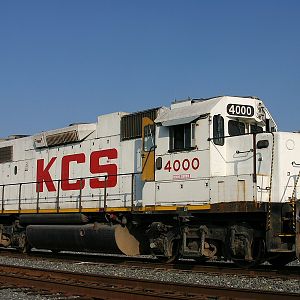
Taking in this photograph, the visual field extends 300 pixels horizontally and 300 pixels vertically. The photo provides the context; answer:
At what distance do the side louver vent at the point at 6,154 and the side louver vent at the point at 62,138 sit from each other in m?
2.73

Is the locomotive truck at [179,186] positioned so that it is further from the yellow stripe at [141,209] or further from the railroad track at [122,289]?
the railroad track at [122,289]

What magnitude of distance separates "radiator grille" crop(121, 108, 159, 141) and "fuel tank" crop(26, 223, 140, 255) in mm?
2533

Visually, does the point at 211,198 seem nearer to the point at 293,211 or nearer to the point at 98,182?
the point at 293,211

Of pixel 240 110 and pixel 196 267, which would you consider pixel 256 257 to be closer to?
→ pixel 196 267

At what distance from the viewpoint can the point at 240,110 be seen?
500 inches

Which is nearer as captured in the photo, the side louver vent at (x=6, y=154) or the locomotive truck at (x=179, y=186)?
the locomotive truck at (x=179, y=186)

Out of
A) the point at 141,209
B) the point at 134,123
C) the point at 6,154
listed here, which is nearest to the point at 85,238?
the point at 141,209

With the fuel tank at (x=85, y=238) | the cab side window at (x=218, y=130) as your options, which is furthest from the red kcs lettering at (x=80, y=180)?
the cab side window at (x=218, y=130)

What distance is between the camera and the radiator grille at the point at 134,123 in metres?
14.3

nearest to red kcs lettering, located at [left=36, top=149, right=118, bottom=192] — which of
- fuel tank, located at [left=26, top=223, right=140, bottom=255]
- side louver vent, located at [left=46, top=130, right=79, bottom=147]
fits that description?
side louver vent, located at [left=46, top=130, right=79, bottom=147]

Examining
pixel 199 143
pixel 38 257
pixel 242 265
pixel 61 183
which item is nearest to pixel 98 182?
pixel 61 183

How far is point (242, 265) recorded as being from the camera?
39.7 ft

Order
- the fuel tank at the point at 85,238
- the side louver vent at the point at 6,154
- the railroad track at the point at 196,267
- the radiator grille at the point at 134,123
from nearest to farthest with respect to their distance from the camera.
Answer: the railroad track at the point at 196,267 → the fuel tank at the point at 85,238 → the radiator grille at the point at 134,123 → the side louver vent at the point at 6,154

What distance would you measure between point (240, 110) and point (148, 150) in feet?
8.65
